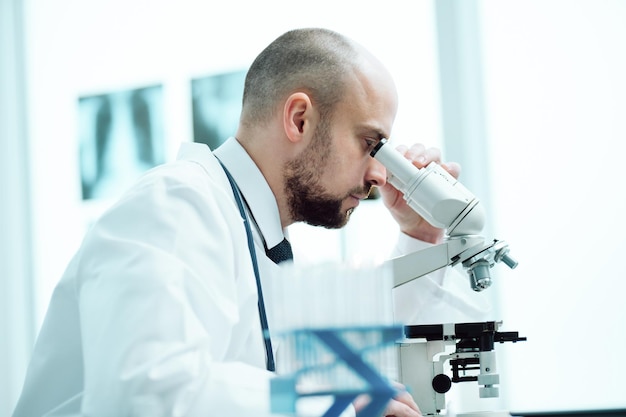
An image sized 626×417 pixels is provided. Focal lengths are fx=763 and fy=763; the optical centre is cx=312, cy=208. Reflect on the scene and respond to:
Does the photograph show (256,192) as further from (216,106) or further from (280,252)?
(216,106)

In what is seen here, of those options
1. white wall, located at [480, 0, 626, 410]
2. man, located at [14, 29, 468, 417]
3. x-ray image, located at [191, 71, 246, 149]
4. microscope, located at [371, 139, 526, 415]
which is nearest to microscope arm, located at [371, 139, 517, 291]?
microscope, located at [371, 139, 526, 415]

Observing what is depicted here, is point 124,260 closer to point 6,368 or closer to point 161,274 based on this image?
point 161,274

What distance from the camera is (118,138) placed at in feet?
10.8

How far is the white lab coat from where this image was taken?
1056 mm

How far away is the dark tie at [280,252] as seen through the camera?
1.67 meters

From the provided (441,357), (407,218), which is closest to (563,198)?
(407,218)

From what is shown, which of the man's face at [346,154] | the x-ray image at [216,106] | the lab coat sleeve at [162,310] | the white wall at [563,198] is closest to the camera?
the lab coat sleeve at [162,310]

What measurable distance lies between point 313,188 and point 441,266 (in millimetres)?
334

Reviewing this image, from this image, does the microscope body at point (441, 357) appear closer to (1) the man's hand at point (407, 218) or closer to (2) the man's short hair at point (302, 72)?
(2) the man's short hair at point (302, 72)

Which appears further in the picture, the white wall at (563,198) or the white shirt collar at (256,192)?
the white wall at (563,198)

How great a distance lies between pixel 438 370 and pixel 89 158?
2.24 metres

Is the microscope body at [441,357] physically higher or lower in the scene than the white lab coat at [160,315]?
lower

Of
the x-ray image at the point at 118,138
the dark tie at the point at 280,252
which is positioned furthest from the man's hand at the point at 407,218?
the x-ray image at the point at 118,138

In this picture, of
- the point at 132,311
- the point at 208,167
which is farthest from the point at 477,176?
the point at 132,311
